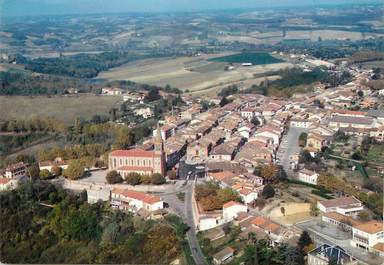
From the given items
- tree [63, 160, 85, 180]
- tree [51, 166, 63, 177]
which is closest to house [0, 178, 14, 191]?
tree [51, 166, 63, 177]

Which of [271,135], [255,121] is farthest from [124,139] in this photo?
[255,121]

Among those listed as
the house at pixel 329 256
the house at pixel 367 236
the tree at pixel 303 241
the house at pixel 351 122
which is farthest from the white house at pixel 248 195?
the house at pixel 351 122

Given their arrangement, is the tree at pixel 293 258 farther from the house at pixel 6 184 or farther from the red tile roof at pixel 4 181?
the red tile roof at pixel 4 181

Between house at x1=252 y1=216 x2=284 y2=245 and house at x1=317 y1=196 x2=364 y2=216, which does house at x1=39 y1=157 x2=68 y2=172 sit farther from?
house at x1=317 y1=196 x2=364 y2=216

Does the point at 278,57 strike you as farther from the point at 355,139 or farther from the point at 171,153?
the point at 171,153

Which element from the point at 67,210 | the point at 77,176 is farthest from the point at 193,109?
the point at 67,210
